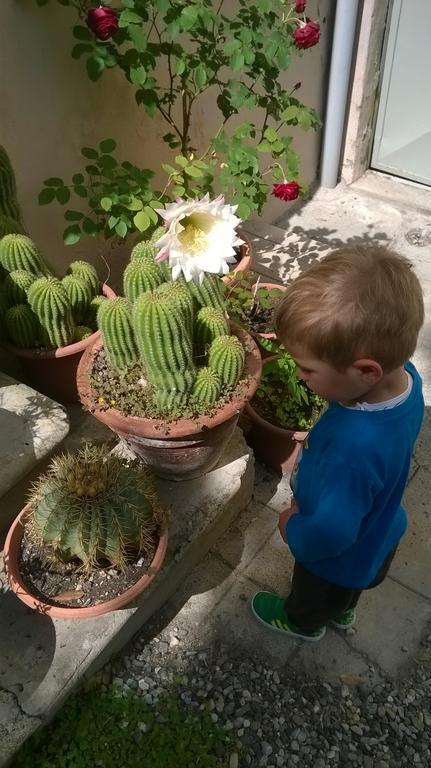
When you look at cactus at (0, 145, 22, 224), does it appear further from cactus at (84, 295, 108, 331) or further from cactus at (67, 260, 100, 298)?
cactus at (84, 295, 108, 331)

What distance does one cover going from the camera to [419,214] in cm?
423

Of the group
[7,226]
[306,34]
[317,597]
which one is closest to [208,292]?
[7,226]

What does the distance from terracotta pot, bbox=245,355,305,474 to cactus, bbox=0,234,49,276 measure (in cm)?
107

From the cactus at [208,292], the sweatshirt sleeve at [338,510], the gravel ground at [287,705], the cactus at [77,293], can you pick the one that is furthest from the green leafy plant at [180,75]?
the gravel ground at [287,705]

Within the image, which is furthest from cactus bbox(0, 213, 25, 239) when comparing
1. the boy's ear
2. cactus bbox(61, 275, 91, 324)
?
the boy's ear

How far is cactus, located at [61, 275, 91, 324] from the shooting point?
245 cm

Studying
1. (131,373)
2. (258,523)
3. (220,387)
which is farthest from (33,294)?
(258,523)

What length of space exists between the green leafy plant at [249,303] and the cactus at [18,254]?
3.09ft

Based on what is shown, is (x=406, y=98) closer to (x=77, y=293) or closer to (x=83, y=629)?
(x=77, y=293)

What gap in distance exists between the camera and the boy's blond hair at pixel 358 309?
1.29 meters

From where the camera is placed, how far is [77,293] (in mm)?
2465

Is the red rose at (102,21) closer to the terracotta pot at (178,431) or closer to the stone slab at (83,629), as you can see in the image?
the terracotta pot at (178,431)

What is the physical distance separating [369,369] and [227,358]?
0.73 meters

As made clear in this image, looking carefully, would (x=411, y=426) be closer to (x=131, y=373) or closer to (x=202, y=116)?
(x=131, y=373)
